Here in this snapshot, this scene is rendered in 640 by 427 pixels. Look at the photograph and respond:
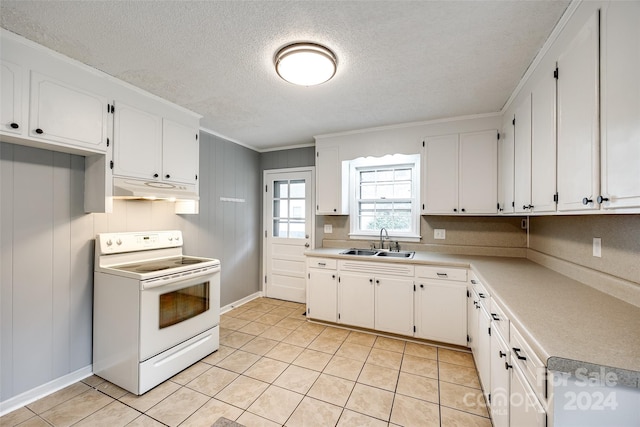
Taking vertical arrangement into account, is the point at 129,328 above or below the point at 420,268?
below

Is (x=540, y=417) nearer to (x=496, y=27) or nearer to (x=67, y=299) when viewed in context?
(x=496, y=27)

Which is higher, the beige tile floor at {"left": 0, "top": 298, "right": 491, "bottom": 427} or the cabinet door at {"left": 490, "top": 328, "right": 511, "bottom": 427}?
the cabinet door at {"left": 490, "top": 328, "right": 511, "bottom": 427}

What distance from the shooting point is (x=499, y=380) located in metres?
1.49

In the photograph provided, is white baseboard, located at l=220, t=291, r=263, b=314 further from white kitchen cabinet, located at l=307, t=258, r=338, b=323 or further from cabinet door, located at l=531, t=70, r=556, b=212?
cabinet door, located at l=531, t=70, r=556, b=212

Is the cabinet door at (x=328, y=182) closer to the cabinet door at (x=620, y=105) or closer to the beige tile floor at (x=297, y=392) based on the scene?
the beige tile floor at (x=297, y=392)

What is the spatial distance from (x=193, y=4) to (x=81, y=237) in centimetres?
207

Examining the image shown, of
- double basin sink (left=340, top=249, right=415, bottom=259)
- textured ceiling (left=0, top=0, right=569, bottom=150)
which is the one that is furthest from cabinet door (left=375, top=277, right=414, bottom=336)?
textured ceiling (left=0, top=0, right=569, bottom=150)

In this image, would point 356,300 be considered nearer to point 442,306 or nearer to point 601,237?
point 442,306

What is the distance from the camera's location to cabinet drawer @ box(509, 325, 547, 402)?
0.95 meters

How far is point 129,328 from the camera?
6.68ft

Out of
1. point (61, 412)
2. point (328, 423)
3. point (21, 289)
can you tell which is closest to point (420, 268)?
point (328, 423)

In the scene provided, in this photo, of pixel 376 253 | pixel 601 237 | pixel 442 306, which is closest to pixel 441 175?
pixel 376 253

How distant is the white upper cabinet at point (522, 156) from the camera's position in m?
1.95

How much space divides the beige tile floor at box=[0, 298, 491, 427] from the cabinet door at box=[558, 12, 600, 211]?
5.20 ft
